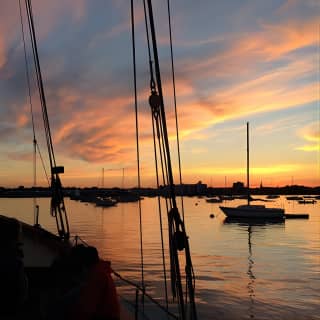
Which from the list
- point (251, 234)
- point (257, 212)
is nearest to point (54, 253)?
point (251, 234)

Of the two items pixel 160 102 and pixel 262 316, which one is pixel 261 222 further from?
pixel 160 102

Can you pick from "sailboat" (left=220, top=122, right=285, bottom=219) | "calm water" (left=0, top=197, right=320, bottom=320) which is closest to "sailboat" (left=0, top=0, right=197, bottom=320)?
→ "calm water" (left=0, top=197, right=320, bottom=320)

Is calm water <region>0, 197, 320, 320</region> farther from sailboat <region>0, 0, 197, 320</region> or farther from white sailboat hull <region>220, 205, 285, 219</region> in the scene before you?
white sailboat hull <region>220, 205, 285, 219</region>

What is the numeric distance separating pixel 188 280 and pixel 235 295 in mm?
17662

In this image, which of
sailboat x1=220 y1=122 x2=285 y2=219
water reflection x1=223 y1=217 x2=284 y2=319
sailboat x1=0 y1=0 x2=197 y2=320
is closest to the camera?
sailboat x1=0 y1=0 x2=197 y2=320

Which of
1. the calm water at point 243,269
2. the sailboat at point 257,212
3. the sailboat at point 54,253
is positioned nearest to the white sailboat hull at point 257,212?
the sailboat at point 257,212

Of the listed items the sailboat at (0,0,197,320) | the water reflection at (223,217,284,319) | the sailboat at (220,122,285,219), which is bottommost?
the water reflection at (223,217,284,319)

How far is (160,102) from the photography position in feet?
18.0

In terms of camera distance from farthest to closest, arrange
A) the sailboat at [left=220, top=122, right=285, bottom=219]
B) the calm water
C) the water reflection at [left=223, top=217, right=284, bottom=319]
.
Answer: the sailboat at [left=220, top=122, right=285, bottom=219], the water reflection at [left=223, top=217, right=284, bottom=319], the calm water

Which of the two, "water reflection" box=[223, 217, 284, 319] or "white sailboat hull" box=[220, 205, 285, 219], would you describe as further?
"white sailboat hull" box=[220, 205, 285, 219]

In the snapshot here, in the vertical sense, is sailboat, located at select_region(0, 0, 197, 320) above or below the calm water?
above

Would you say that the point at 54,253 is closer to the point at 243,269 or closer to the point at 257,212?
the point at 243,269

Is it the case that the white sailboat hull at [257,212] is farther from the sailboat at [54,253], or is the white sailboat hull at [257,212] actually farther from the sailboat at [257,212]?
the sailboat at [54,253]

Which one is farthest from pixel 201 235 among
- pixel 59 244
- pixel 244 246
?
pixel 59 244
